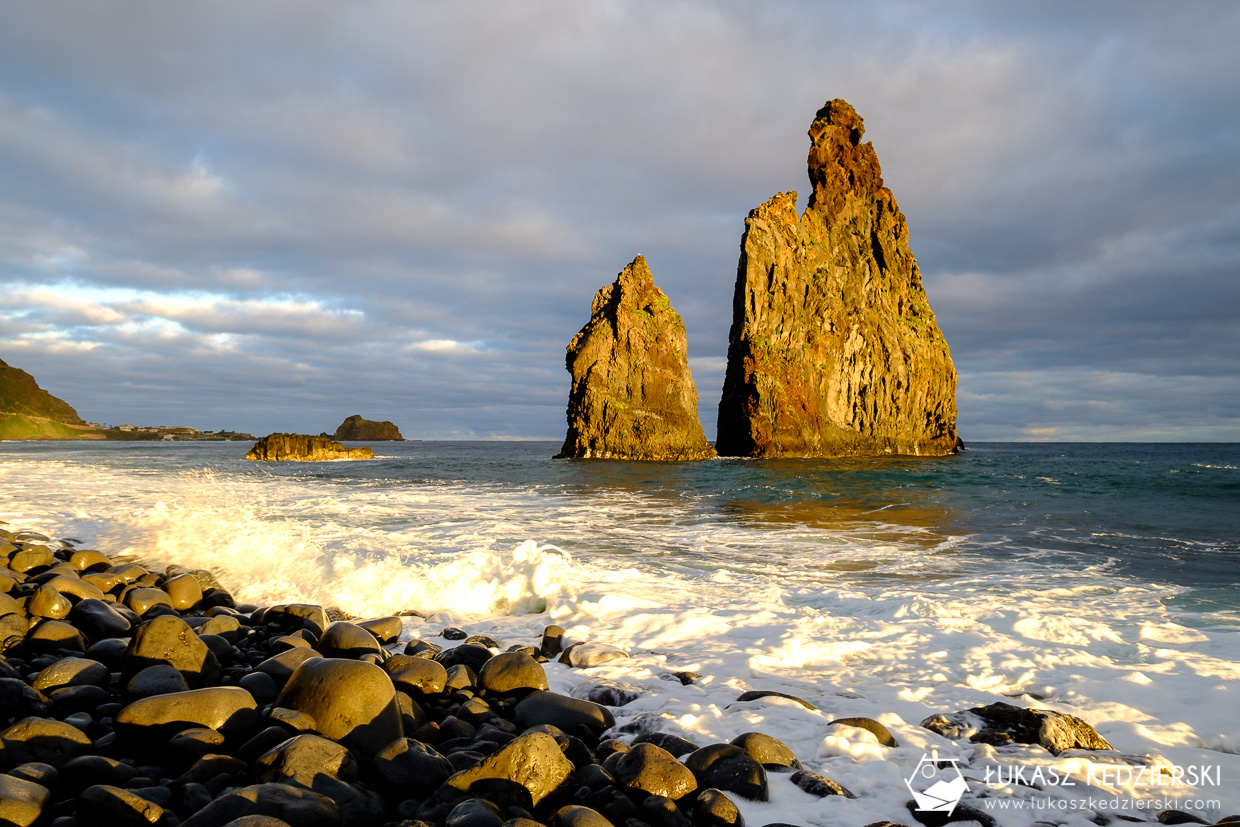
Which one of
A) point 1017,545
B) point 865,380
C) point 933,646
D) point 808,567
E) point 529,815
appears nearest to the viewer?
point 529,815

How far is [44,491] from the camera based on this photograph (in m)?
17.2

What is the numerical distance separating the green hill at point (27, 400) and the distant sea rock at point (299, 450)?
8275cm

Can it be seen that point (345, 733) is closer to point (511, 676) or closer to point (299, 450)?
point (511, 676)

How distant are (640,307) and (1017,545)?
4412 cm

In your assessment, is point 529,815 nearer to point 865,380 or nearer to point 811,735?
point 811,735

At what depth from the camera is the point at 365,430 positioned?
140125 mm

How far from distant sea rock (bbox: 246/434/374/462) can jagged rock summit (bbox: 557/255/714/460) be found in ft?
59.4

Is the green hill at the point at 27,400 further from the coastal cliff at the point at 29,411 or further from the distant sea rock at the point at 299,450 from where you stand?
the distant sea rock at the point at 299,450

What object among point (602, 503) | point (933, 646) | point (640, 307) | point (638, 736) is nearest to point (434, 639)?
point (638, 736)

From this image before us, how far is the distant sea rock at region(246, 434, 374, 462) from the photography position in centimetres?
4788

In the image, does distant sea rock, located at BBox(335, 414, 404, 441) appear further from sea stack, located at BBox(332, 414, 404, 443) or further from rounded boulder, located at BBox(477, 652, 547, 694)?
rounded boulder, located at BBox(477, 652, 547, 694)

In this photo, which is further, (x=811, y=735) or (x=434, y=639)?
(x=434, y=639)

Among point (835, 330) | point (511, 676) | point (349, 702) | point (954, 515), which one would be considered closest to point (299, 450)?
point (835, 330)

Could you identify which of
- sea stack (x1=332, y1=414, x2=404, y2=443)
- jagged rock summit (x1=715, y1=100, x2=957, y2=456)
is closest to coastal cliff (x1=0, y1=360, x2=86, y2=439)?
sea stack (x1=332, y1=414, x2=404, y2=443)
